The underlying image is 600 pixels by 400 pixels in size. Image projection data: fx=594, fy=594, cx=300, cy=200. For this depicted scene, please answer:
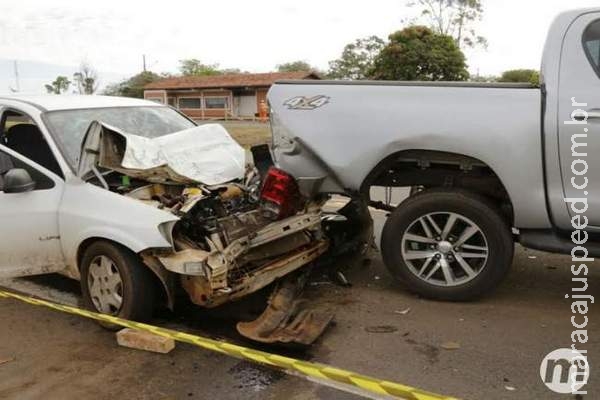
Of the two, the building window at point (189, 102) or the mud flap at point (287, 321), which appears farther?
the building window at point (189, 102)

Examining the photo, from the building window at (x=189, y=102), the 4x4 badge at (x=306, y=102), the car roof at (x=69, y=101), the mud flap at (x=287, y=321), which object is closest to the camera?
the mud flap at (x=287, y=321)

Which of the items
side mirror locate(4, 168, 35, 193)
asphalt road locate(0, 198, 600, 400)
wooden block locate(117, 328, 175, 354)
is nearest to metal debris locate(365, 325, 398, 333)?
asphalt road locate(0, 198, 600, 400)

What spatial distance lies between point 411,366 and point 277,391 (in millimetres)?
834

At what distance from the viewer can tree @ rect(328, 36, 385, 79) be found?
59.3 metres

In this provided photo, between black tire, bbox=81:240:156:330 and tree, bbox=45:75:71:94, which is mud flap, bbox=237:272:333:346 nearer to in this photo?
black tire, bbox=81:240:156:330

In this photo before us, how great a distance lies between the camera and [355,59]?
61.1 meters

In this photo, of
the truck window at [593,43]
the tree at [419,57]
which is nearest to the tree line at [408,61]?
the tree at [419,57]

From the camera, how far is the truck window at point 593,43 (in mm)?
4074

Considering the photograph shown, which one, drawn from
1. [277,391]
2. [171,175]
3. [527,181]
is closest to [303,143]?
[171,175]

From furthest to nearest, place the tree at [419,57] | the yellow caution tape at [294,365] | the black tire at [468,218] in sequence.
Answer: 1. the tree at [419,57]
2. the black tire at [468,218]
3. the yellow caution tape at [294,365]

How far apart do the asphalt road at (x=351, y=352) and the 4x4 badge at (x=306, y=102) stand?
151 cm

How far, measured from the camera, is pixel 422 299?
460cm

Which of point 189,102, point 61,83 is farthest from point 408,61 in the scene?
point 61,83

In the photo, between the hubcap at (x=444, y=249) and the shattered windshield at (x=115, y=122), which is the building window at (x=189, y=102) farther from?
the hubcap at (x=444, y=249)
